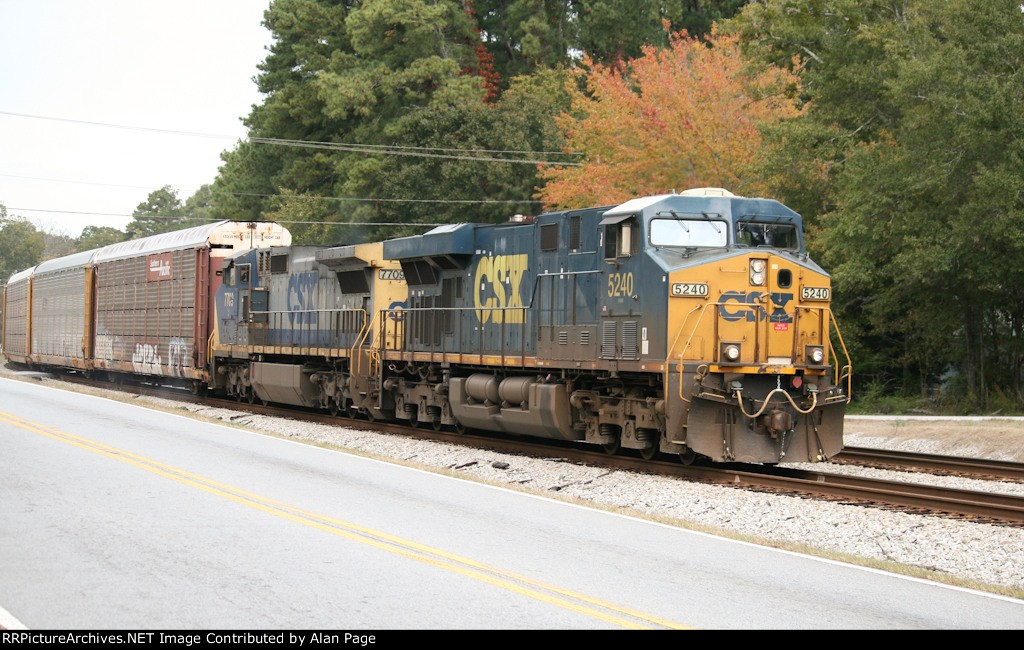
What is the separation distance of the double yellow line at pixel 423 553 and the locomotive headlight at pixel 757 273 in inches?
300

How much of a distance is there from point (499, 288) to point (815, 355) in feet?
19.7

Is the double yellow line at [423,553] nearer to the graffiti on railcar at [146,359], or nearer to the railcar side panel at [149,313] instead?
the railcar side panel at [149,313]

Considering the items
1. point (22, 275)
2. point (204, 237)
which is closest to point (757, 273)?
point (204, 237)

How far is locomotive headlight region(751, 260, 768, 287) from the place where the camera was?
1524 cm

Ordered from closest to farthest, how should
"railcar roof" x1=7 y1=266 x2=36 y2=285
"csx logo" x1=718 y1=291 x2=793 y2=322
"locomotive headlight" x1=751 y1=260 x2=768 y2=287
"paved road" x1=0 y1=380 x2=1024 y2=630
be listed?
"paved road" x1=0 y1=380 x2=1024 y2=630 → "csx logo" x1=718 y1=291 x2=793 y2=322 → "locomotive headlight" x1=751 y1=260 x2=768 y2=287 → "railcar roof" x1=7 y1=266 x2=36 y2=285

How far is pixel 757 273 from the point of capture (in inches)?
601

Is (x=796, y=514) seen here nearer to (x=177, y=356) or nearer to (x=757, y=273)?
(x=757, y=273)

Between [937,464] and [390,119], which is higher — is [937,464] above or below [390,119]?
below

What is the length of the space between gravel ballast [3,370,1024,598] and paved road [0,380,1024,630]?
122 cm

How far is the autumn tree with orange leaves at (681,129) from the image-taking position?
107 ft

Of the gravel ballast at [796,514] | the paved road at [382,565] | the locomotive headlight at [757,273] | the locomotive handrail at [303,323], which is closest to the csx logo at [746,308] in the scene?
the locomotive headlight at [757,273]

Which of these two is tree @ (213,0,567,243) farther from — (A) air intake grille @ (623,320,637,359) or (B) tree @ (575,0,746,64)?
(A) air intake grille @ (623,320,637,359)

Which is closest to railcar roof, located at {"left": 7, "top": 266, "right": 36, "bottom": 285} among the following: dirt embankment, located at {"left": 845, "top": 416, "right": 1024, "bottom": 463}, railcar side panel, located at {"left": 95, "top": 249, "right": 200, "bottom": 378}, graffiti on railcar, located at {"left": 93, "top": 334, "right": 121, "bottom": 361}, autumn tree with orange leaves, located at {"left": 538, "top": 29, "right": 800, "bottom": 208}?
graffiti on railcar, located at {"left": 93, "top": 334, "right": 121, "bottom": 361}

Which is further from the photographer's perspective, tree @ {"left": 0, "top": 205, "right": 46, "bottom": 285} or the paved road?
tree @ {"left": 0, "top": 205, "right": 46, "bottom": 285}
